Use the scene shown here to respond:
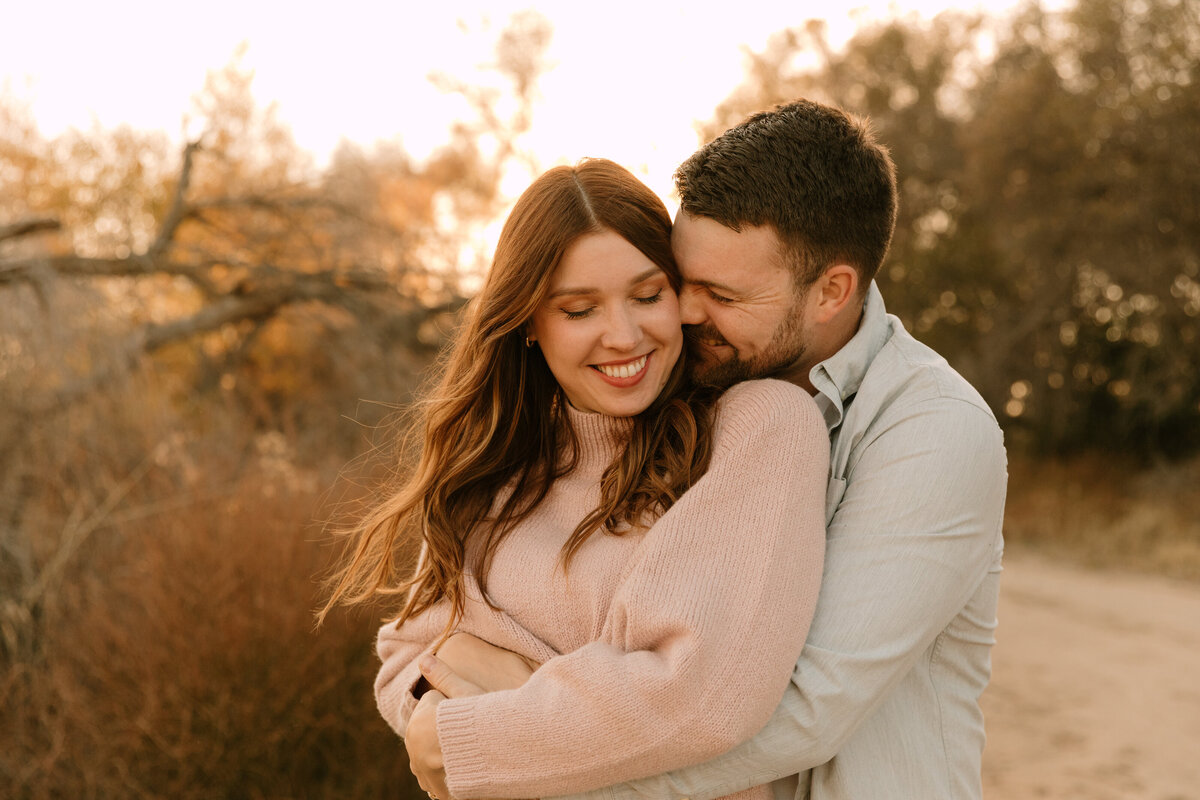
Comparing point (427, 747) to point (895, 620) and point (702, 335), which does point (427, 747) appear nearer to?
point (895, 620)

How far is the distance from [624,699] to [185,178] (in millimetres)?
7020

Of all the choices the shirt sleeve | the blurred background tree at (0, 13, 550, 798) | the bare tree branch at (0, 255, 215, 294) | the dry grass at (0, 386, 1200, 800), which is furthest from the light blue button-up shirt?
the bare tree branch at (0, 255, 215, 294)

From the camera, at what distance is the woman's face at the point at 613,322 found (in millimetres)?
2322

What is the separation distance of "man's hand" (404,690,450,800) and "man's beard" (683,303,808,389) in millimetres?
907

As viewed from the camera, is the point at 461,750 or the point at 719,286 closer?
the point at 461,750

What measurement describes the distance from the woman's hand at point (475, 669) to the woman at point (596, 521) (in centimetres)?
4

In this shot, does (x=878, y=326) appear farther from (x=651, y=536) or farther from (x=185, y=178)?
(x=185, y=178)

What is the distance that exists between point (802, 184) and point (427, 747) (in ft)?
4.58

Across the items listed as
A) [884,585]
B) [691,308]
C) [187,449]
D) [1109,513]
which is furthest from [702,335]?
[1109,513]

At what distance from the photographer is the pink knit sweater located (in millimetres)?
1759

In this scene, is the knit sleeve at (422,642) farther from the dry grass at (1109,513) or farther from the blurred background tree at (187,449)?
the dry grass at (1109,513)

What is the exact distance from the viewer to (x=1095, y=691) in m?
9.62

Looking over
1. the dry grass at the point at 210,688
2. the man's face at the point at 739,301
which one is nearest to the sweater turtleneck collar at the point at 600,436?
the man's face at the point at 739,301

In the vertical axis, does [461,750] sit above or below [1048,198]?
below
